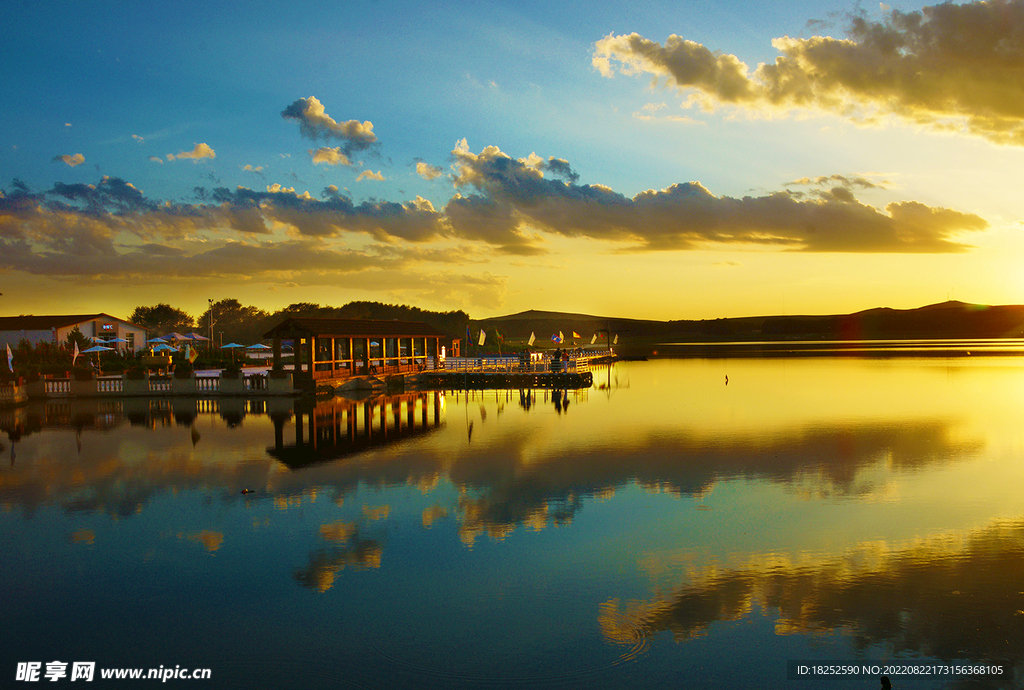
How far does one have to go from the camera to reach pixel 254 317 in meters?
192

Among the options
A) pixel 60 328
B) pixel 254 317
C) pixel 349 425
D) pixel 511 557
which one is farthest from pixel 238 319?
pixel 511 557

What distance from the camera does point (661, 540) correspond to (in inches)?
629

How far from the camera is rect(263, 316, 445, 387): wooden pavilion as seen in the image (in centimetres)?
5006

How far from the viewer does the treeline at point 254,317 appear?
510ft

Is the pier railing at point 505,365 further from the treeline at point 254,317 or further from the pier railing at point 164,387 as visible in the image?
the treeline at point 254,317

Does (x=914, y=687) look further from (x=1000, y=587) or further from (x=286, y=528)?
(x=286, y=528)

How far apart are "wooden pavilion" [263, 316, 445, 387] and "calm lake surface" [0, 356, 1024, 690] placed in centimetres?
1844

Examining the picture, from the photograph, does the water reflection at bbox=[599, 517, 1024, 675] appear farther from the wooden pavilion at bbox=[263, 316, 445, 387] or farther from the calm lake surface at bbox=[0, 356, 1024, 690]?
the wooden pavilion at bbox=[263, 316, 445, 387]

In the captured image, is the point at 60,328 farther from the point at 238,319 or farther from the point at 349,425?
the point at 238,319

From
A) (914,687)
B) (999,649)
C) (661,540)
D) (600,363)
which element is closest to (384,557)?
(661,540)

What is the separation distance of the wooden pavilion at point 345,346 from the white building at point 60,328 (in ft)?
116

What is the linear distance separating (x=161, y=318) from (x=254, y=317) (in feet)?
126

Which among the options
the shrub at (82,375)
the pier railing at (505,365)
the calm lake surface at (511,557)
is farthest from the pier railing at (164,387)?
the pier railing at (505,365)

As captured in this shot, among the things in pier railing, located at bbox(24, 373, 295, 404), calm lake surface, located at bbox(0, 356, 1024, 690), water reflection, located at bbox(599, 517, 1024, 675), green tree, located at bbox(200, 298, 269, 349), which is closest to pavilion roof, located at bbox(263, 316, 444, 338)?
pier railing, located at bbox(24, 373, 295, 404)
